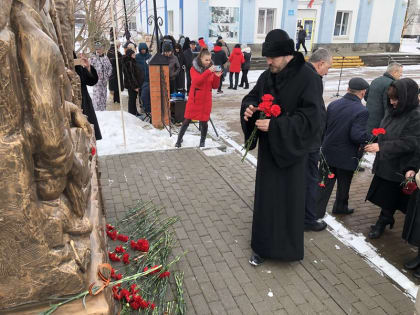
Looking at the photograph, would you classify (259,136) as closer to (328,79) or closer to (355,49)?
(328,79)

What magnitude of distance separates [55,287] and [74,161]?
64cm

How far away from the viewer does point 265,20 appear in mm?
21328

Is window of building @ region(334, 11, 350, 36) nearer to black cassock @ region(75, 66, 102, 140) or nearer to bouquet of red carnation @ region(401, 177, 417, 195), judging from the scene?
black cassock @ region(75, 66, 102, 140)

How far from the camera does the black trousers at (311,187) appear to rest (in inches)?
153

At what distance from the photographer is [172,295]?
302 cm

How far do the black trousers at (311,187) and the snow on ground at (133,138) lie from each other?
3128mm

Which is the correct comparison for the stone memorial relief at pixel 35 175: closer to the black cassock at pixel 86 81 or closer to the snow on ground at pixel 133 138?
the black cassock at pixel 86 81

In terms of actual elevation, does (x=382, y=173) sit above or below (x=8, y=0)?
below

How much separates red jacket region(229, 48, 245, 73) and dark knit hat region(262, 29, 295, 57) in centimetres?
1063

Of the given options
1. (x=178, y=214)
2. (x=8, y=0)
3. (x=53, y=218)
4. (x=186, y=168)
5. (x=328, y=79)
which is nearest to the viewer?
(x=8, y=0)

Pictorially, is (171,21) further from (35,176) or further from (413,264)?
(35,176)

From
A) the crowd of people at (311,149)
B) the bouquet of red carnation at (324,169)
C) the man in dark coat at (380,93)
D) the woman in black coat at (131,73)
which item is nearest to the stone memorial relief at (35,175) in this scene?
the crowd of people at (311,149)

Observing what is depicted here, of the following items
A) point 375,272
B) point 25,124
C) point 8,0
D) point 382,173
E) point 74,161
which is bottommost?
point 375,272

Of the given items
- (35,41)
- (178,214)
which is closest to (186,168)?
(178,214)
